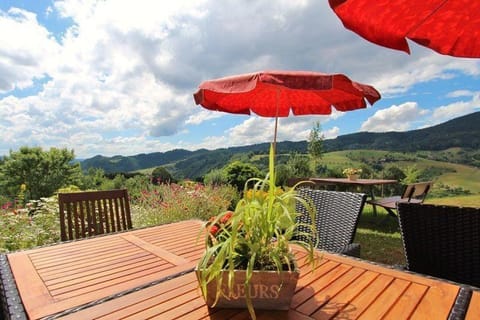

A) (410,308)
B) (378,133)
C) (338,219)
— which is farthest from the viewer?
(378,133)

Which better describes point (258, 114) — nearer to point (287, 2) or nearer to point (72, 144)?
point (287, 2)

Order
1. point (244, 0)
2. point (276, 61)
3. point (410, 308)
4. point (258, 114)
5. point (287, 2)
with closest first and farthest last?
point (410, 308), point (258, 114), point (244, 0), point (287, 2), point (276, 61)

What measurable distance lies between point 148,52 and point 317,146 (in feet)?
18.5

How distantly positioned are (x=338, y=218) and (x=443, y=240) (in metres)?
0.66

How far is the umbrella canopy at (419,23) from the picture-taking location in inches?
57.1

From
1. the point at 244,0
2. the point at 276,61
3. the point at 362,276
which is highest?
the point at 244,0

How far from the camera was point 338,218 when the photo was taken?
2.10 m

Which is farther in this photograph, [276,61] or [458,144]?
[458,144]

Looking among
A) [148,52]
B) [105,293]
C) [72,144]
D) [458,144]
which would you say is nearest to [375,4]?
[105,293]

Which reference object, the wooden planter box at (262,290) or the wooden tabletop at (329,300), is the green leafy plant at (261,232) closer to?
the wooden planter box at (262,290)

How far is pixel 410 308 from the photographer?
3.35 feet

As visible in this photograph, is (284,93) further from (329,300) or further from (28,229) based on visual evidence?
(28,229)

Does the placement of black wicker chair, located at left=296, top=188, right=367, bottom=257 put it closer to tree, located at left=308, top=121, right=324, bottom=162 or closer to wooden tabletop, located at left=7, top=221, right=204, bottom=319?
wooden tabletop, located at left=7, top=221, right=204, bottom=319

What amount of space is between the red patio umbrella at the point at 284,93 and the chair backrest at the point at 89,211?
139 centimetres
